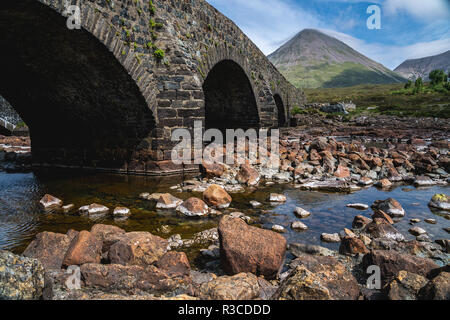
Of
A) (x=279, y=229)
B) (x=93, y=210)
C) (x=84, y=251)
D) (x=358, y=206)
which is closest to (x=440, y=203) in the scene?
(x=358, y=206)

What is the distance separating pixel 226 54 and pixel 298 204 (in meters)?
8.00

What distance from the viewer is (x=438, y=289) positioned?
5.49 ft

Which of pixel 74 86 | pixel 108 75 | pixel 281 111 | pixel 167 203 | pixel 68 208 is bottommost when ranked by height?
pixel 68 208

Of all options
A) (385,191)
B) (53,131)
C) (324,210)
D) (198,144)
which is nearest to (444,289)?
(324,210)

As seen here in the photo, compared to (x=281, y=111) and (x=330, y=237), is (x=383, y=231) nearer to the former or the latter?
(x=330, y=237)

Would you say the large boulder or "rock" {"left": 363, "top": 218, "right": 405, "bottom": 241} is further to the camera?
"rock" {"left": 363, "top": 218, "right": 405, "bottom": 241}

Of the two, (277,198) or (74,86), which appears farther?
(74,86)

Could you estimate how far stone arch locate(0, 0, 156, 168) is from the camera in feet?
18.7

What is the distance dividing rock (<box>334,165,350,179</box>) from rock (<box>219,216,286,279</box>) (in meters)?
4.34

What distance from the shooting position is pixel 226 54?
10.9 meters

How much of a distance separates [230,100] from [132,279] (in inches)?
535

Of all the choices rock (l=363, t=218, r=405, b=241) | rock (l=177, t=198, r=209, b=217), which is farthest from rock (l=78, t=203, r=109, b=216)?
rock (l=363, t=218, r=405, b=241)

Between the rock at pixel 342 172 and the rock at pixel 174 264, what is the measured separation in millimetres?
4900

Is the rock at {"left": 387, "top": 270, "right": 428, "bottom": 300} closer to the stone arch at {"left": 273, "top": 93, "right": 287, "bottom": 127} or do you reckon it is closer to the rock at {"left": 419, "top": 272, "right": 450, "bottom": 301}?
the rock at {"left": 419, "top": 272, "right": 450, "bottom": 301}
